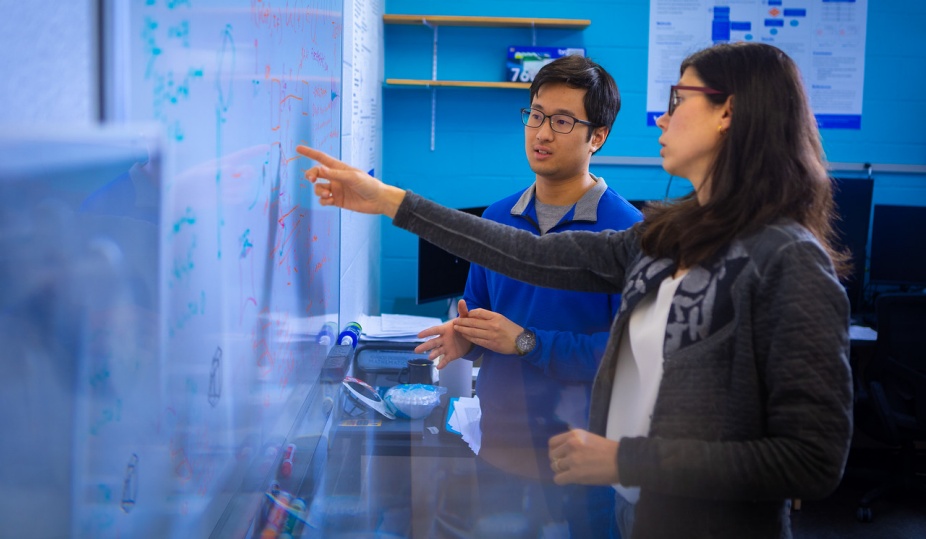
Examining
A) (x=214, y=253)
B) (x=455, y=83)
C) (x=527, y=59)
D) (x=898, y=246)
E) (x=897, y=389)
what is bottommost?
(x=897, y=389)

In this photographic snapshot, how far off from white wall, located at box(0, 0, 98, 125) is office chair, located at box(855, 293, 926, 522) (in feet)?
11.8

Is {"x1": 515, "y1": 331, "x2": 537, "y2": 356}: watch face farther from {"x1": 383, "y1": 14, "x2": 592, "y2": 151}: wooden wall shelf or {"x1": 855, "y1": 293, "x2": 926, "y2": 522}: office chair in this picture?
{"x1": 383, "y1": 14, "x2": 592, "y2": 151}: wooden wall shelf

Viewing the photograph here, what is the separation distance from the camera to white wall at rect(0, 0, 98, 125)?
1.63 feet

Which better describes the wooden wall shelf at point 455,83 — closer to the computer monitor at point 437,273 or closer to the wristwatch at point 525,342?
the computer monitor at point 437,273

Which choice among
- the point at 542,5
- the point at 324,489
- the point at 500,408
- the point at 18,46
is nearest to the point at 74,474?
the point at 18,46

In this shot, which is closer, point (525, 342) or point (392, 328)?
point (525, 342)

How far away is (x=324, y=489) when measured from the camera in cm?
163

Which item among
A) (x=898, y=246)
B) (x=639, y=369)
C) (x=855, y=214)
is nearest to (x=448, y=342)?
(x=639, y=369)

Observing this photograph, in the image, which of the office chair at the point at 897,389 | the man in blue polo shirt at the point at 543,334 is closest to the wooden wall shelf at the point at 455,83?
the office chair at the point at 897,389

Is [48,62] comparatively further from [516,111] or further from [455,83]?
[516,111]

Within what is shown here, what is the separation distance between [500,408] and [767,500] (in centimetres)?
80

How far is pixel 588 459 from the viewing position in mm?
1103

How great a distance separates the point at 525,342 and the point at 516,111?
2.95 metres

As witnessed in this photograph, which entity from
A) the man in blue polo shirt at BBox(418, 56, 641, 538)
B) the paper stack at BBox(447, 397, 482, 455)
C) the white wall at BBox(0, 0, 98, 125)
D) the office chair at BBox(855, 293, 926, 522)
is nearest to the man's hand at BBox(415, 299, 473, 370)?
the man in blue polo shirt at BBox(418, 56, 641, 538)
